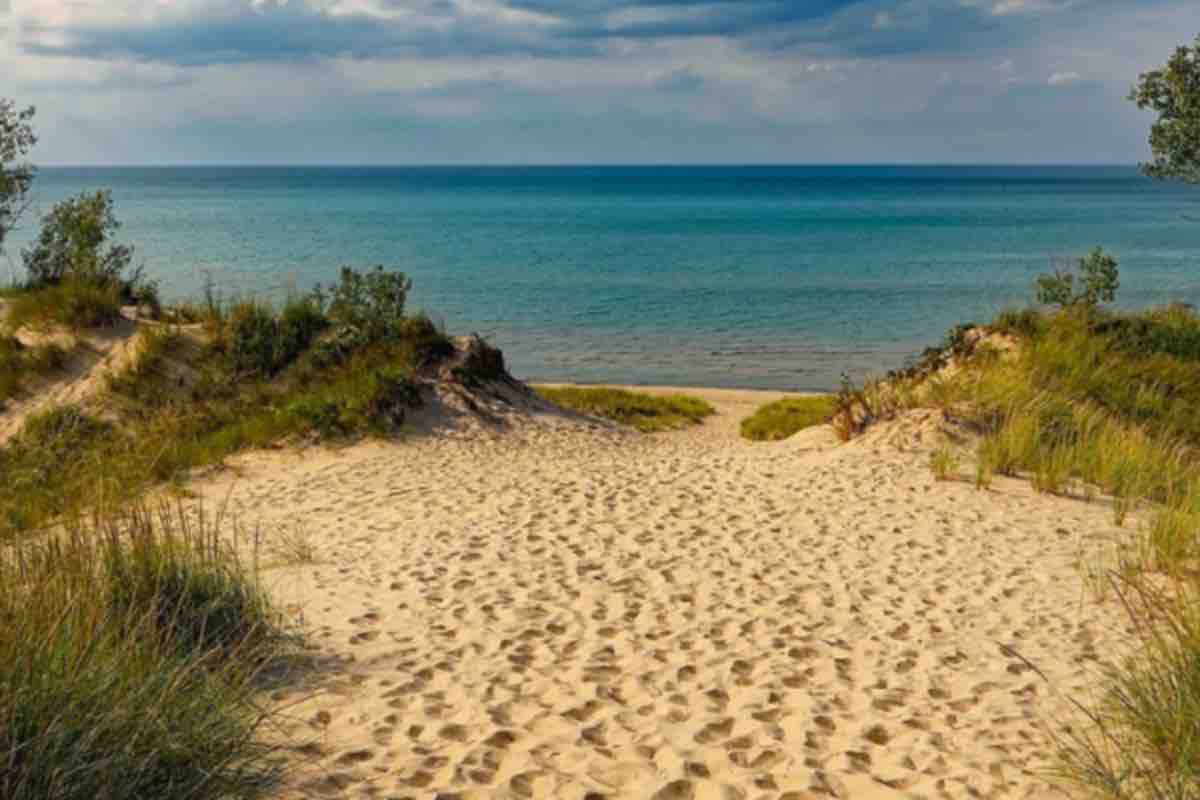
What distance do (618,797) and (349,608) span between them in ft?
11.4

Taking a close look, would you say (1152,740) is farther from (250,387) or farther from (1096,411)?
(250,387)

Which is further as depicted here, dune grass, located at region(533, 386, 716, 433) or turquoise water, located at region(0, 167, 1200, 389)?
turquoise water, located at region(0, 167, 1200, 389)

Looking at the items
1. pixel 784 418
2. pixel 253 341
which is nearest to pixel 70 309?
pixel 253 341

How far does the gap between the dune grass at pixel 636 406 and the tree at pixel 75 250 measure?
854cm

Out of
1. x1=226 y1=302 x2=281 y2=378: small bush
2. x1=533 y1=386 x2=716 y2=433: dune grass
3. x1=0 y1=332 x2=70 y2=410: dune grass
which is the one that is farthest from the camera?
x1=533 y1=386 x2=716 y2=433: dune grass

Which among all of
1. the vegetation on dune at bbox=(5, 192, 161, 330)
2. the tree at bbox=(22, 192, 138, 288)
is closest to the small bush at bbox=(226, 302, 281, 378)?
the vegetation on dune at bbox=(5, 192, 161, 330)

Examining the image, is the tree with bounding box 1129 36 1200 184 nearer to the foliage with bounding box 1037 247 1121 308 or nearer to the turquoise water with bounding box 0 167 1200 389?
the foliage with bounding box 1037 247 1121 308

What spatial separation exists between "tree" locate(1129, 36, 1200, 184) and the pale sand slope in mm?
9579

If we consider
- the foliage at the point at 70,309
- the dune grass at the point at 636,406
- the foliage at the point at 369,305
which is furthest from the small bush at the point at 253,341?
the dune grass at the point at 636,406

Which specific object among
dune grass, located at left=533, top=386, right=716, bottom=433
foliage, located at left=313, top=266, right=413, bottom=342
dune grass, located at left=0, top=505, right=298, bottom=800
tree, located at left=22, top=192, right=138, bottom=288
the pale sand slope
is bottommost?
dune grass, located at left=533, top=386, right=716, bottom=433

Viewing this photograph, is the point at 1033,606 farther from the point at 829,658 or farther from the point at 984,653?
the point at 829,658

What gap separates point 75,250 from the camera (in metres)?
20.3

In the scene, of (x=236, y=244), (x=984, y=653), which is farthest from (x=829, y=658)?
(x=236, y=244)

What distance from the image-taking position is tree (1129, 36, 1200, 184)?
18625 millimetres
